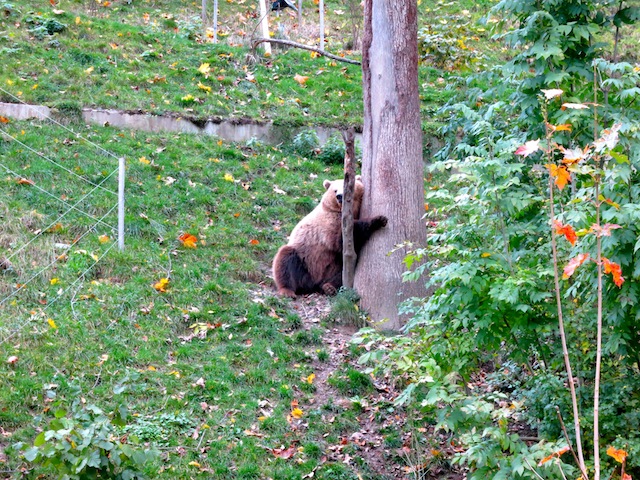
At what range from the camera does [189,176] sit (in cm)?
1195

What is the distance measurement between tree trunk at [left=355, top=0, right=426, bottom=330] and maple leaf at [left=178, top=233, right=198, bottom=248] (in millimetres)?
2360

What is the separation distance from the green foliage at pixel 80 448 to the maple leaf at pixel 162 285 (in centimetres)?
390

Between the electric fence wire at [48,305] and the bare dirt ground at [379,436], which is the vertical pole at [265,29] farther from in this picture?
the bare dirt ground at [379,436]

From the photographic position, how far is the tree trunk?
362 inches

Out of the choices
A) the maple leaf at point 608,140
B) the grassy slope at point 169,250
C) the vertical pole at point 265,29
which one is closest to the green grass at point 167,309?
the grassy slope at point 169,250

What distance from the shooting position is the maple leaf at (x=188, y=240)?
10.2 metres

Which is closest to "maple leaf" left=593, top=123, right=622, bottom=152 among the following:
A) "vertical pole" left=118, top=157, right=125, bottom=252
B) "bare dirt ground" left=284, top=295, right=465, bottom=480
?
"bare dirt ground" left=284, top=295, right=465, bottom=480

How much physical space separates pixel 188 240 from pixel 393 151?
117 inches

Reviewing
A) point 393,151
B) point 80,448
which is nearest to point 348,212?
point 393,151

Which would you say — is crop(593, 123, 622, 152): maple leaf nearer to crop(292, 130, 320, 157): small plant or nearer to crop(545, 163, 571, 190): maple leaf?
crop(545, 163, 571, 190): maple leaf

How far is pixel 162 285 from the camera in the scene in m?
9.10

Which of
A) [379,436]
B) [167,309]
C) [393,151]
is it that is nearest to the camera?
[379,436]

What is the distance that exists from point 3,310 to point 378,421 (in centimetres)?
411

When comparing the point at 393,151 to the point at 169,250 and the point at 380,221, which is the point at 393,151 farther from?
the point at 169,250
